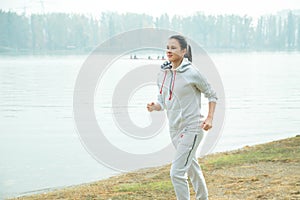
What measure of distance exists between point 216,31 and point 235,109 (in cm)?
7649

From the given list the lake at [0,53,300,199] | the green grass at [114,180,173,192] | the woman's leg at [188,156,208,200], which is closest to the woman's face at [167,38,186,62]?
the woman's leg at [188,156,208,200]

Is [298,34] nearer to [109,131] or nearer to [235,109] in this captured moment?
[235,109]

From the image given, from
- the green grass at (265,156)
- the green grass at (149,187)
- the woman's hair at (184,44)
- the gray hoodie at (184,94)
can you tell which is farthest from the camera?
the green grass at (265,156)

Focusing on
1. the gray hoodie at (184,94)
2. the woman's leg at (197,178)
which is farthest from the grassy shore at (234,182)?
the gray hoodie at (184,94)

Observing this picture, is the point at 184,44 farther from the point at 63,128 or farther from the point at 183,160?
the point at 63,128

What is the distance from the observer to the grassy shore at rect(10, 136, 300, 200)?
5.91 metres

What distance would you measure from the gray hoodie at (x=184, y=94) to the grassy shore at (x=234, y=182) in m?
1.56

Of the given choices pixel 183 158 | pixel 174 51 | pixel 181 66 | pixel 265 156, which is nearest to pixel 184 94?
pixel 181 66

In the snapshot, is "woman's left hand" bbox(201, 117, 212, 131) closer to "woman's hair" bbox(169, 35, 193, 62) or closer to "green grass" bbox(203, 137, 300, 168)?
"woman's hair" bbox(169, 35, 193, 62)

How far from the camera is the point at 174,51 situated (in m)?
4.62

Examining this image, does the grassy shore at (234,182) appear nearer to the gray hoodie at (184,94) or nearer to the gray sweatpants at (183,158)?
the gray sweatpants at (183,158)

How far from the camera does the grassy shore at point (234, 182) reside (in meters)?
5.91

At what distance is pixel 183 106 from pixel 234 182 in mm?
2427

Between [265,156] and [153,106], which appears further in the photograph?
[265,156]
